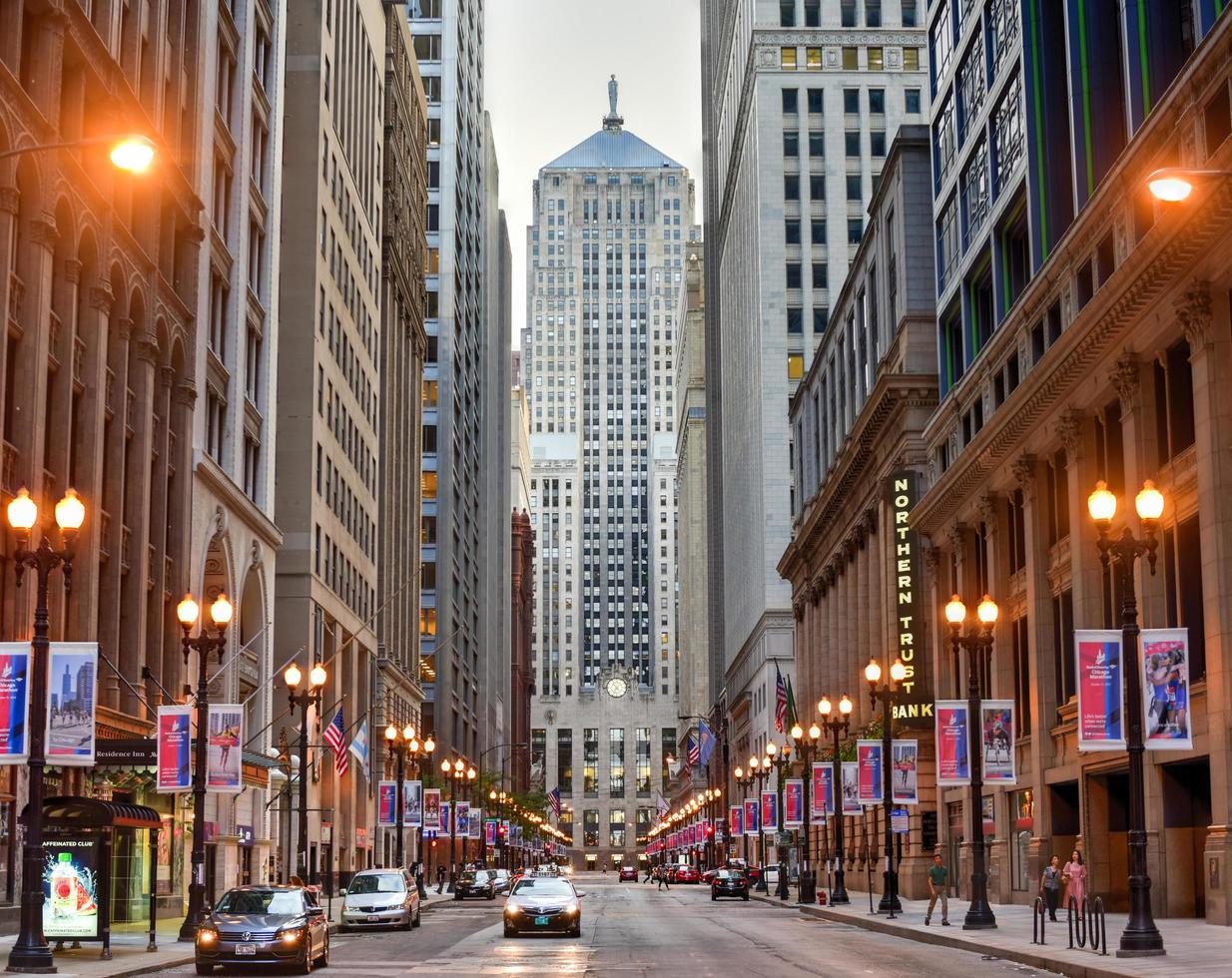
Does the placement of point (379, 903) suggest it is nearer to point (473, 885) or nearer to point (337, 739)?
point (337, 739)

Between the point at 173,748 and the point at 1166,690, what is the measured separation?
21877 mm

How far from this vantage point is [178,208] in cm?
5731

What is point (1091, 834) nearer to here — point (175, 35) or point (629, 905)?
point (629, 905)

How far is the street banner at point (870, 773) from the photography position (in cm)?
5700

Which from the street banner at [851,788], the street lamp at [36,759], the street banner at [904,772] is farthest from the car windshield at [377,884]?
the street lamp at [36,759]

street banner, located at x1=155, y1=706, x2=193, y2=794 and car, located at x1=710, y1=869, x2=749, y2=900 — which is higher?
street banner, located at x1=155, y1=706, x2=193, y2=794

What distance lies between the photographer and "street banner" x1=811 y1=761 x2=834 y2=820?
6662 cm

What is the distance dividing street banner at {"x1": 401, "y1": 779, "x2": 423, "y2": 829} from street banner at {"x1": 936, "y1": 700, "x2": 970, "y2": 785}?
34.3 meters

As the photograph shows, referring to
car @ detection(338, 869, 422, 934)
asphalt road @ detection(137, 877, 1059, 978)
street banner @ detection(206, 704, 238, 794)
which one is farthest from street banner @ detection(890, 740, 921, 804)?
street banner @ detection(206, 704, 238, 794)

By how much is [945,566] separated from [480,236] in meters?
106

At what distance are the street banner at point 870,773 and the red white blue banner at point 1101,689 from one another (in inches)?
981

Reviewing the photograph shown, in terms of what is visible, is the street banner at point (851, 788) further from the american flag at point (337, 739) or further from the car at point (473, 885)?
the car at point (473, 885)

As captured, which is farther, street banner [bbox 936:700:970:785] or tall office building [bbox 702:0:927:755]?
tall office building [bbox 702:0:927:755]

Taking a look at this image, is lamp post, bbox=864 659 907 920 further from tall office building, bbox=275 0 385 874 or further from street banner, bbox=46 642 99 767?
street banner, bbox=46 642 99 767
